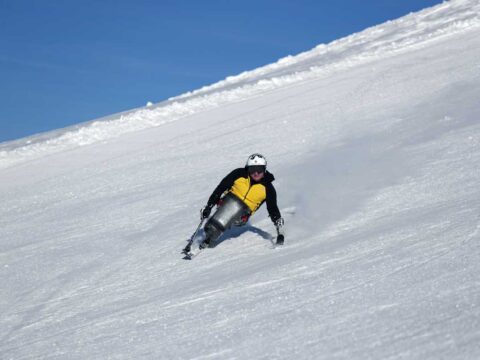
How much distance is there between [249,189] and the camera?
7996mm

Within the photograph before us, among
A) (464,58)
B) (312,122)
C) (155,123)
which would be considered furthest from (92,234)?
(464,58)

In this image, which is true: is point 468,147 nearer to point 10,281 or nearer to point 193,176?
point 193,176

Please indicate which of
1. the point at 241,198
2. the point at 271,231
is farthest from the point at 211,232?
the point at 271,231

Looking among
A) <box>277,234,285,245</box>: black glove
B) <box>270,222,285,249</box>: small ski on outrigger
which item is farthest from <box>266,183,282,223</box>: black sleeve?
<box>277,234,285,245</box>: black glove

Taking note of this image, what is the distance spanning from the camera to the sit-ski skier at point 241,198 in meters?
Answer: 7.85

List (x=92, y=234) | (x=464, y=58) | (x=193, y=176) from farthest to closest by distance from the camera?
(x=464, y=58) < (x=193, y=176) < (x=92, y=234)

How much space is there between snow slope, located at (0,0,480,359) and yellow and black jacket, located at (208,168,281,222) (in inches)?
20.1

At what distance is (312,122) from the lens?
1562cm

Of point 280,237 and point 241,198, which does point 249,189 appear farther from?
point 280,237

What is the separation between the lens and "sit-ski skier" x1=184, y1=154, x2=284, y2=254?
7.85 meters

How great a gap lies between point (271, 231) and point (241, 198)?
71cm

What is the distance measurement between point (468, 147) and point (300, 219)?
335 cm

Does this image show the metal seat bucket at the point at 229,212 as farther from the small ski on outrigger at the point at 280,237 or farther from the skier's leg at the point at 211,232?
the small ski on outrigger at the point at 280,237

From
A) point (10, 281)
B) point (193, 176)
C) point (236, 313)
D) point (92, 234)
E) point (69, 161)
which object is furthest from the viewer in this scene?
point (69, 161)
